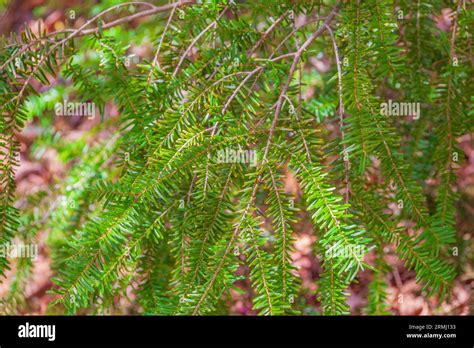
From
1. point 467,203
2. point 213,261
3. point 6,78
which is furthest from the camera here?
point 467,203

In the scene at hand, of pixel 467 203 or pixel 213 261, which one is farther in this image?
pixel 467 203

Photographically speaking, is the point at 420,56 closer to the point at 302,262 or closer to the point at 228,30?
the point at 228,30

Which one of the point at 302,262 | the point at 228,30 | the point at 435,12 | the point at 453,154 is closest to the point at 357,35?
the point at 228,30

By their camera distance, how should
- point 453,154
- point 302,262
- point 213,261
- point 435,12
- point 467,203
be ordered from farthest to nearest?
point 302,262, point 467,203, point 435,12, point 453,154, point 213,261

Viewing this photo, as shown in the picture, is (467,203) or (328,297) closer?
(328,297)

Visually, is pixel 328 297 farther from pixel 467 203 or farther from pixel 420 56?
pixel 467 203

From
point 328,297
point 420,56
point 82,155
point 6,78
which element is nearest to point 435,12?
point 420,56

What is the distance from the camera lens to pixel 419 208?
74 centimetres

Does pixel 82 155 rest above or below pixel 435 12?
below

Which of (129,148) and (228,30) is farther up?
(228,30)

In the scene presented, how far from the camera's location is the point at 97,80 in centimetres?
85
